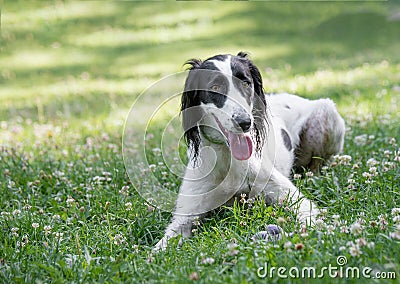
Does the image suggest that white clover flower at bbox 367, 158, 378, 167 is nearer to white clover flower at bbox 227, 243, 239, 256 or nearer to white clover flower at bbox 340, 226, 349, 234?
white clover flower at bbox 340, 226, 349, 234

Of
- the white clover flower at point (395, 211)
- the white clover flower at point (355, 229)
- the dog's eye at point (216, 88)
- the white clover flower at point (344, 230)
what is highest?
the dog's eye at point (216, 88)

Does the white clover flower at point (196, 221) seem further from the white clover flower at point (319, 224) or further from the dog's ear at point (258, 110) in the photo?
the white clover flower at point (319, 224)

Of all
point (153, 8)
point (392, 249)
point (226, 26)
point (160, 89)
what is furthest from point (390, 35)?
point (392, 249)

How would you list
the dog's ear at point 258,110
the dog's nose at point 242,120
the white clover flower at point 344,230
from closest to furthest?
the white clover flower at point 344,230 < the dog's nose at point 242,120 < the dog's ear at point 258,110

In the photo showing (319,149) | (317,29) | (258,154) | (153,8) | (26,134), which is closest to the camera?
(258,154)

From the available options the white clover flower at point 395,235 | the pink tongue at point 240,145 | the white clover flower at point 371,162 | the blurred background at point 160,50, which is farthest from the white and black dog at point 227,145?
the blurred background at point 160,50

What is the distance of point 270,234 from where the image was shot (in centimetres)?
367

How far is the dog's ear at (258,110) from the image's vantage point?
4.56m

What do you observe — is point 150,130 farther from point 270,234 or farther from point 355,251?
point 355,251

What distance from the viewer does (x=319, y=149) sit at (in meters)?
5.80

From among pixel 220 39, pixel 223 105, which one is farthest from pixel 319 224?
pixel 220 39

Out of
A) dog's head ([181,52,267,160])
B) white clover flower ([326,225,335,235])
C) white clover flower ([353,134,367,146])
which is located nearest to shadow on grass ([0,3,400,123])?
white clover flower ([353,134,367,146])

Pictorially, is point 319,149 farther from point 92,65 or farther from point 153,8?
point 153,8

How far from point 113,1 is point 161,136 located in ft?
38.5
